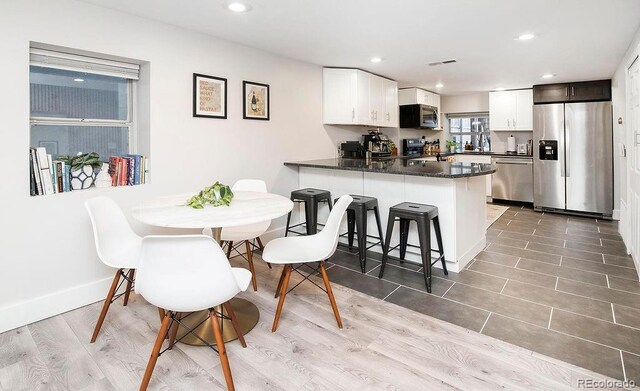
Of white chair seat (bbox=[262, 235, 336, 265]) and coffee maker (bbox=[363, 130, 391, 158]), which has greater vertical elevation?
coffee maker (bbox=[363, 130, 391, 158])

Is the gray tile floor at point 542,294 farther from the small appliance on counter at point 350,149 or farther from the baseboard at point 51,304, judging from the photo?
the baseboard at point 51,304

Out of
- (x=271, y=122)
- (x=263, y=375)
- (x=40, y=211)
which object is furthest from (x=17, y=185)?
(x=271, y=122)

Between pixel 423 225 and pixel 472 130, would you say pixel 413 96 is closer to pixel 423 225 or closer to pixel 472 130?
pixel 472 130

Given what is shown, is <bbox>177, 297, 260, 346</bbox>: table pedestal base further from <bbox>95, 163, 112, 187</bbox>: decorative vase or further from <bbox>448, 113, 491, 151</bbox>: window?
<bbox>448, 113, 491, 151</bbox>: window

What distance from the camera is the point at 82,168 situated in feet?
8.79

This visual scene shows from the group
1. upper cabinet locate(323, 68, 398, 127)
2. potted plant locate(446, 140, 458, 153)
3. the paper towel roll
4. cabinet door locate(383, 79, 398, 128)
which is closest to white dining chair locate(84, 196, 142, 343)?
upper cabinet locate(323, 68, 398, 127)

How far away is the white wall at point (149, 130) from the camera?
2.30m

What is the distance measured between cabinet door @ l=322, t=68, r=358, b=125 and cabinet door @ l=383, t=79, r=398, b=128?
0.93 meters

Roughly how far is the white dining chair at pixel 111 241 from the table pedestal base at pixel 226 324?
0.48m

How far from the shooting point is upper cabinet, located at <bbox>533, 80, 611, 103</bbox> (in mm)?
5406

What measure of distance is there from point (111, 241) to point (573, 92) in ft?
21.5

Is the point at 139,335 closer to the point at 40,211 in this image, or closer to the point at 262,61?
the point at 40,211

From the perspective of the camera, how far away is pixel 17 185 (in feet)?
7.63

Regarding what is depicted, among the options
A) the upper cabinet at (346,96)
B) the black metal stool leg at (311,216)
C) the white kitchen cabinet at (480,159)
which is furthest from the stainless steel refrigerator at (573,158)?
the black metal stool leg at (311,216)
